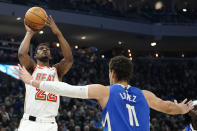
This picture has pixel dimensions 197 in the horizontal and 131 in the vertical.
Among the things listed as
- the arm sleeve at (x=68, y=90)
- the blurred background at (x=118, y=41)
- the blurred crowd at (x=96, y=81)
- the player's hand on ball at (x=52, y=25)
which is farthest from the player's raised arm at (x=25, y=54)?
the blurred background at (x=118, y=41)

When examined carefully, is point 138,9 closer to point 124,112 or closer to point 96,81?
point 96,81

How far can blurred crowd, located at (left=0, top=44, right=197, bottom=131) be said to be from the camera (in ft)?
45.4

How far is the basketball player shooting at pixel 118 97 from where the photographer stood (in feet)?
11.8

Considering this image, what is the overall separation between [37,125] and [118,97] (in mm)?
2344

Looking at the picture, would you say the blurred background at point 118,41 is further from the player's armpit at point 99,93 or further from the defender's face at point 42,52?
the player's armpit at point 99,93

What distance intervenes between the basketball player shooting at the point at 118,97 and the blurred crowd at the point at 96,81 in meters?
7.92

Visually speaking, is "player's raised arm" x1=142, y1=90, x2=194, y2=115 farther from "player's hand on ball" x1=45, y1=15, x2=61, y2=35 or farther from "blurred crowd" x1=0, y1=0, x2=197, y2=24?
"blurred crowd" x1=0, y1=0, x2=197, y2=24

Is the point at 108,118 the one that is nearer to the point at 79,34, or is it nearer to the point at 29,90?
the point at 29,90

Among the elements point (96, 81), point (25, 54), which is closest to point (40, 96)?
point (25, 54)

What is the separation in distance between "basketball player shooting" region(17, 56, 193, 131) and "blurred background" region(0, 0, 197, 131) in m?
11.5

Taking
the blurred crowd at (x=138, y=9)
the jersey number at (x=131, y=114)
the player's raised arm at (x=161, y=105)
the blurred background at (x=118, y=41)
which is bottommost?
the jersey number at (x=131, y=114)

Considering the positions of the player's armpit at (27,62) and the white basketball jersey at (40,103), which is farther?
the player's armpit at (27,62)

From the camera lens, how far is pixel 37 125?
5688 millimetres

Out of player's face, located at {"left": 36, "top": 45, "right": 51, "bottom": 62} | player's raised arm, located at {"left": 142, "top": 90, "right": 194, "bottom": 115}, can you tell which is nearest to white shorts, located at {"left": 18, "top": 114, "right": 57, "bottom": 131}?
player's face, located at {"left": 36, "top": 45, "right": 51, "bottom": 62}
